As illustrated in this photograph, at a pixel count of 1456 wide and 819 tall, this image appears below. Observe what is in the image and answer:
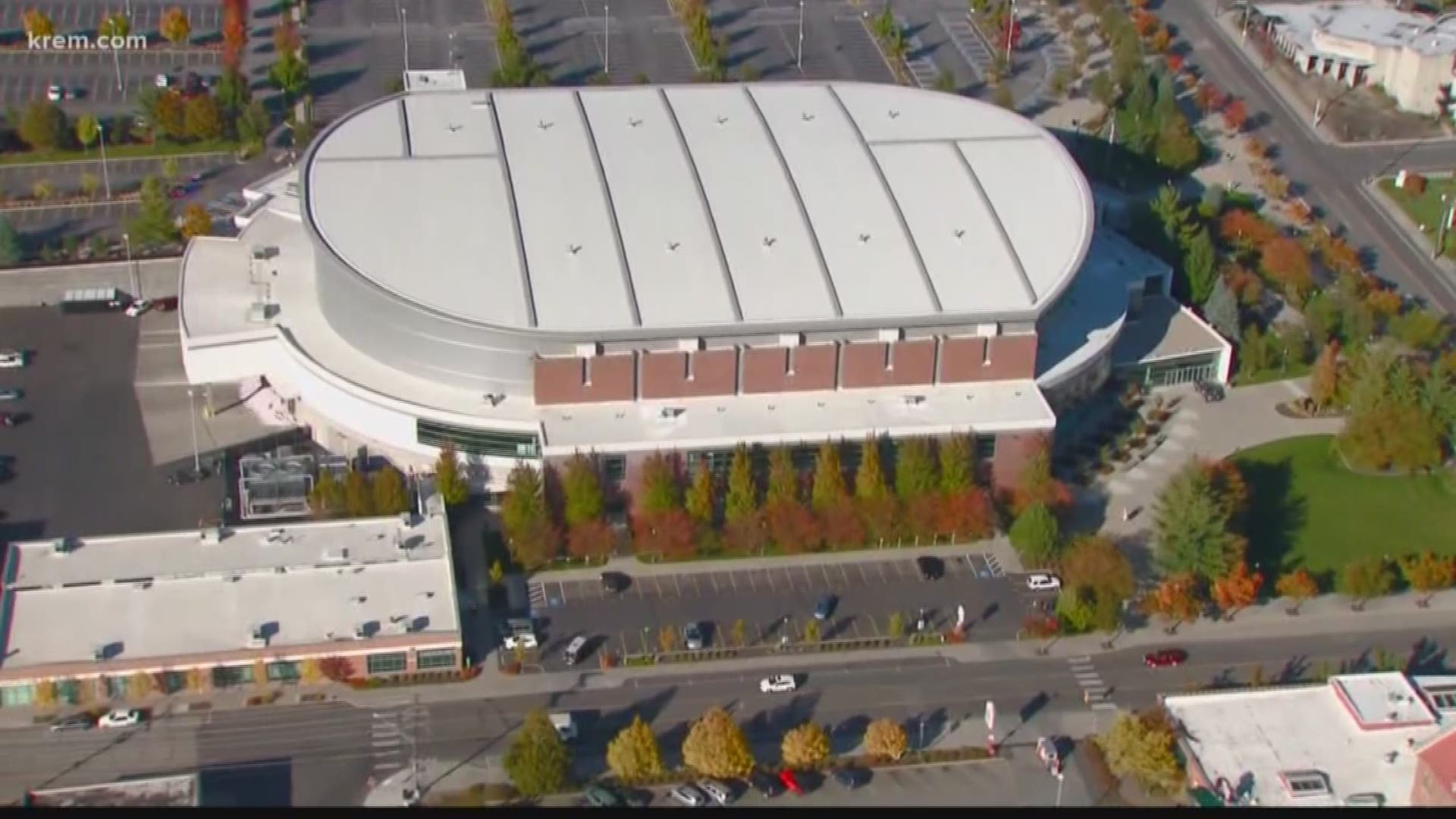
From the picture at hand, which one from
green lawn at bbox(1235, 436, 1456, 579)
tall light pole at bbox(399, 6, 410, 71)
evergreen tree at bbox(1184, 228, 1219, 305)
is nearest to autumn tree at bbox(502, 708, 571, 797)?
green lawn at bbox(1235, 436, 1456, 579)

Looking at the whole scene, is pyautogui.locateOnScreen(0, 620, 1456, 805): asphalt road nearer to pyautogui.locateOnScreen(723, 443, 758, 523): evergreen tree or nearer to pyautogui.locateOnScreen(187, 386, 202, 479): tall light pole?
pyautogui.locateOnScreen(723, 443, 758, 523): evergreen tree

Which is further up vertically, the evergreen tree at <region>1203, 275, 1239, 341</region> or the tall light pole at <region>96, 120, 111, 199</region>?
the tall light pole at <region>96, 120, 111, 199</region>

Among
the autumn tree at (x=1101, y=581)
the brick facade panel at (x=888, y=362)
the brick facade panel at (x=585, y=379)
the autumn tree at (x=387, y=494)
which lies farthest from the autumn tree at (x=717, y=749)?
the brick facade panel at (x=888, y=362)

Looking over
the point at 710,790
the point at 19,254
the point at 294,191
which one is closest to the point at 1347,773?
the point at 710,790

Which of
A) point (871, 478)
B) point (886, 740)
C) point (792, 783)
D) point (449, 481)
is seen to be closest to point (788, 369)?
point (871, 478)

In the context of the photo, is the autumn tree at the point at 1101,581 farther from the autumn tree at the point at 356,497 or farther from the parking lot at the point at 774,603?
the autumn tree at the point at 356,497
